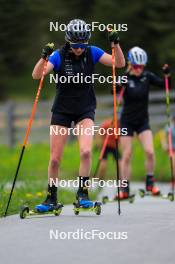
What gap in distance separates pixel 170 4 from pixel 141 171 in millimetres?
17891

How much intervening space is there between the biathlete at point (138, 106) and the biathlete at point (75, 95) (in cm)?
377

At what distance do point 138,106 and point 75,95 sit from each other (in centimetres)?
416

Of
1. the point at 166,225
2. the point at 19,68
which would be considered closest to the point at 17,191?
the point at 166,225

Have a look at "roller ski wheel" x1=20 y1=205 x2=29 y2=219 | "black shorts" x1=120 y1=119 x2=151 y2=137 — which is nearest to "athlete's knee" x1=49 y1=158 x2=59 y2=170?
"roller ski wheel" x1=20 y1=205 x2=29 y2=219

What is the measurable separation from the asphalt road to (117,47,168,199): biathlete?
4.02 m

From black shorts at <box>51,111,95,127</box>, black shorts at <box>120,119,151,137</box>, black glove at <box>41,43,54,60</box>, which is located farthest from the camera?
black shorts at <box>120,119,151,137</box>

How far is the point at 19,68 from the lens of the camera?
198ft

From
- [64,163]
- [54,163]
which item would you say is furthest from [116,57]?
[64,163]

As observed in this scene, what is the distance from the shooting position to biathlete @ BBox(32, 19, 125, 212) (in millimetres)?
10953

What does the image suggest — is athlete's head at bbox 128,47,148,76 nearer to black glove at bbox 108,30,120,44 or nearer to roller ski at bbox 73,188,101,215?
black glove at bbox 108,30,120,44

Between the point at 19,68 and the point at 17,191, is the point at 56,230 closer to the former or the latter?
the point at 17,191

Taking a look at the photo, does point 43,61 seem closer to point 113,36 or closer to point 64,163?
point 113,36

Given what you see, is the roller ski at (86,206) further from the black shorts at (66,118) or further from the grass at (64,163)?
the grass at (64,163)

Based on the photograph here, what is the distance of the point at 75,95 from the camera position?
11.1 metres
